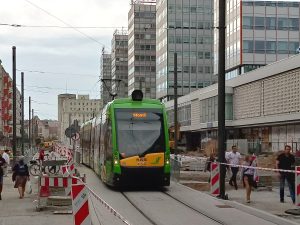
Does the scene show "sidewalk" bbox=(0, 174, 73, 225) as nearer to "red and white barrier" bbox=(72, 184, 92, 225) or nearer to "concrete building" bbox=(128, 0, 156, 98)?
"red and white barrier" bbox=(72, 184, 92, 225)

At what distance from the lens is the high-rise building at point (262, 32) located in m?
84.2

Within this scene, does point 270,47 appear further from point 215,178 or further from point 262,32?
point 215,178

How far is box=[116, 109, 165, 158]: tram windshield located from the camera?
67.3 feet

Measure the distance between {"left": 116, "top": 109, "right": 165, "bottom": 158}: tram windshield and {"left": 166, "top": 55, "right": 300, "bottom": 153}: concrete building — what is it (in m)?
33.6

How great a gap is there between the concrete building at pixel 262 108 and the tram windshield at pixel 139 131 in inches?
1324

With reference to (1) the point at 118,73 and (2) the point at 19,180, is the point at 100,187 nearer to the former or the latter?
(2) the point at 19,180

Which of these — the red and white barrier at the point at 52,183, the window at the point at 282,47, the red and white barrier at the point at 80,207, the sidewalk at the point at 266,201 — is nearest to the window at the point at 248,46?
the window at the point at 282,47

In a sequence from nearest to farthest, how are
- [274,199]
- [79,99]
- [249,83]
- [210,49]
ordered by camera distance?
1. [274,199]
2. [249,83]
3. [79,99]
4. [210,49]

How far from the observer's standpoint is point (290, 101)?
55.0m

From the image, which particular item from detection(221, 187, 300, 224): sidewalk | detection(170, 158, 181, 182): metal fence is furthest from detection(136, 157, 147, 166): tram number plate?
detection(170, 158, 181, 182): metal fence

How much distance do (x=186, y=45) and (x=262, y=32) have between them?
112 feet

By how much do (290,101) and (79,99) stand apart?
4745 centimetres

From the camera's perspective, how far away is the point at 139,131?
2098 cm

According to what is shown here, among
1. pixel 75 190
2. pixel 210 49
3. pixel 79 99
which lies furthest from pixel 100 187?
pixel 210 49
